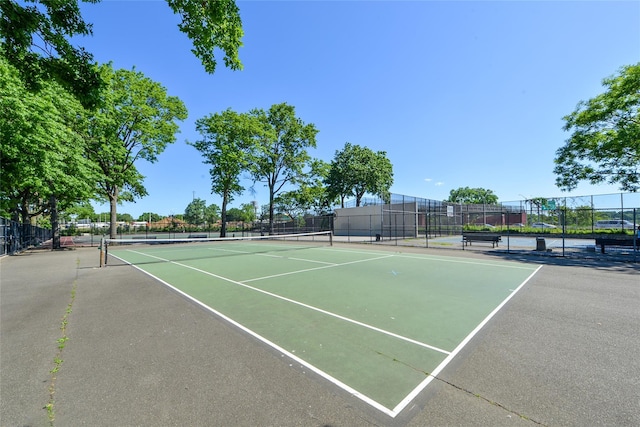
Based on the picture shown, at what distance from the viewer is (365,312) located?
6.38 metres

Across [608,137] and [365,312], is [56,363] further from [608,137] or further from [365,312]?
[608,137]

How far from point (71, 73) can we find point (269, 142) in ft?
112

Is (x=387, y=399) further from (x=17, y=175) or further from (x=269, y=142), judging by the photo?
(x=269, y=142)

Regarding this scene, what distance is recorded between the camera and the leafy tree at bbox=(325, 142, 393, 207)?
2196 inches

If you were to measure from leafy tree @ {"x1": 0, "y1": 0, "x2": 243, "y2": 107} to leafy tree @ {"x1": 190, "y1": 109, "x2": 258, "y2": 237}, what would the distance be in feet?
102

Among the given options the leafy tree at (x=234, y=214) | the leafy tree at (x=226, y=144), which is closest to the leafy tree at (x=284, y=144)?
the leafy tree at (x=226, y=144)

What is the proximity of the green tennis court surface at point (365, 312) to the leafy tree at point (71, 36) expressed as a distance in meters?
5.64

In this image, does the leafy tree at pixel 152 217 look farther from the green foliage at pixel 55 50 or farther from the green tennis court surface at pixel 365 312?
the green foliage at pixel 55 50

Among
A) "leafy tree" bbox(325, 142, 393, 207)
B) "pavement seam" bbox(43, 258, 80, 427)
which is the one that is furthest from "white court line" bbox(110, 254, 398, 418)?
"leafy tree" bbox(325, 142, 393, 207)

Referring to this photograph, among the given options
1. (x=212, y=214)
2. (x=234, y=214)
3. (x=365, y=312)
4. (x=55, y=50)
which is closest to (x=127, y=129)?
(x=55, y=50)

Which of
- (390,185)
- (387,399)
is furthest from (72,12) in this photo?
(390,185)

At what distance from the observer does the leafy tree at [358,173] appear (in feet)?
183

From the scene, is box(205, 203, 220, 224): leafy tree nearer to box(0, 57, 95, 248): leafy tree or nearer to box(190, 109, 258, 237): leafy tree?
box(190, 109, 258, 237): leafy tree

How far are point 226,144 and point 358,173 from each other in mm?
27056
